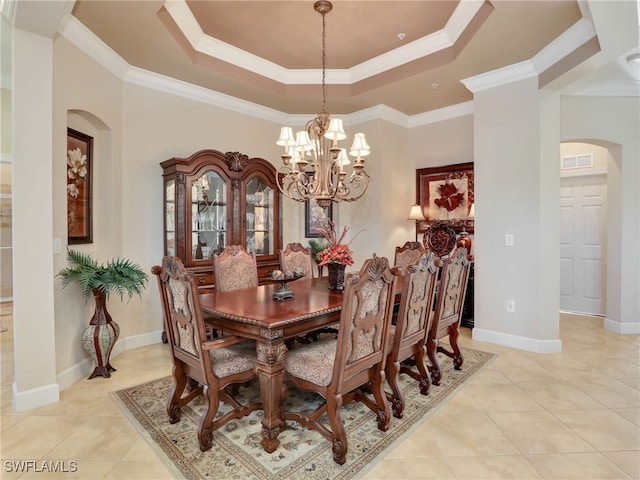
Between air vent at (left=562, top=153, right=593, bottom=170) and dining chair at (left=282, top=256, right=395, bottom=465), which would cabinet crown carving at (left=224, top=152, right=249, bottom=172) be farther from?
air vent at (left=562, top=153, right=593, bottom=170)

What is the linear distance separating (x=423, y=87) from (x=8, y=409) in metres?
4.83

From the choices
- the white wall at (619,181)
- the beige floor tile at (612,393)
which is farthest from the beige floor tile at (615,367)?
the white wall at (619,181)

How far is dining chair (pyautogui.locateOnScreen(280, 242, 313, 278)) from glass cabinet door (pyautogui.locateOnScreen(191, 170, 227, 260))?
86 centimetres

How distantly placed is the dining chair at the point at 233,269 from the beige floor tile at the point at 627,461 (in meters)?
2.77

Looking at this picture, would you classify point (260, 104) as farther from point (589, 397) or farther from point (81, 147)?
point (589, 397)

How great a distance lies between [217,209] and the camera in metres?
4.06

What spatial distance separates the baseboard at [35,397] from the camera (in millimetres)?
2434

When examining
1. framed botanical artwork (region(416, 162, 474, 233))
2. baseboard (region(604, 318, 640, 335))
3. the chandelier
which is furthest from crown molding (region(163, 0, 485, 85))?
baseboard (region(604, 318, 640, 335))

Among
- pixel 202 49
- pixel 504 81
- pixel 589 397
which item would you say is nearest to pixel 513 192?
pixel 504 81

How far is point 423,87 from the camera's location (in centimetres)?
415

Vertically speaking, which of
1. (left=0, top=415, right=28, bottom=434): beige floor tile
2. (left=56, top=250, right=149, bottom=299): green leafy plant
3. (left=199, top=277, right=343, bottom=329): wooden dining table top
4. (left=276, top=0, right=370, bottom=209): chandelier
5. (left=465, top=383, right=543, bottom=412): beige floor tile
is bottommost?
(left=465, top=383, right=543, bottom=412): beige floor tile

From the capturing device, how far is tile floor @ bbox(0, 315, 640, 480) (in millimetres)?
1863

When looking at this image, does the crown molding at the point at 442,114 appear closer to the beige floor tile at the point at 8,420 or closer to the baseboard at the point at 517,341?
the baseboard at the point at 517,341

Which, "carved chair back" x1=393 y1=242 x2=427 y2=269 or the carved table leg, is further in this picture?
"carved chair back" x1=393 y1=242 x2=427 y2=269
